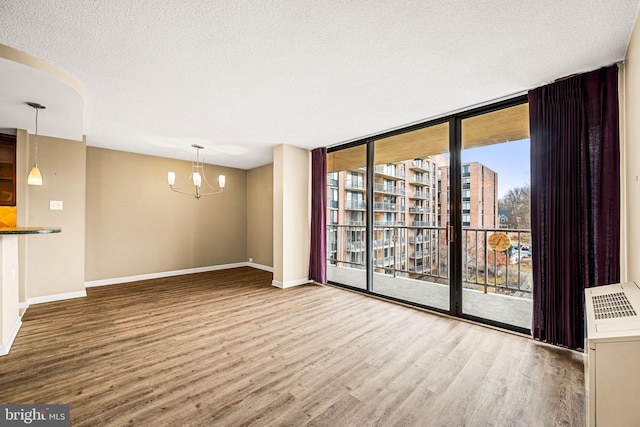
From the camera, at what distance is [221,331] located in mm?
2848

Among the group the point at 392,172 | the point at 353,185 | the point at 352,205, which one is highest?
the point at 392,172

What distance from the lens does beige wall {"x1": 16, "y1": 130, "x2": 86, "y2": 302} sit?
3.71 m

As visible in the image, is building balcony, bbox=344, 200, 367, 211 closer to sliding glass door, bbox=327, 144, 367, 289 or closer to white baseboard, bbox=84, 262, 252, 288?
sliding glass door, bbox=327, 144, 367, 289

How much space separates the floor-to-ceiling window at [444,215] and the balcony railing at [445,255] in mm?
15

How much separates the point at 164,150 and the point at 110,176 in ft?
3.68

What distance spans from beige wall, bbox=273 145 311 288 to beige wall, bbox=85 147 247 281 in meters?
2.23

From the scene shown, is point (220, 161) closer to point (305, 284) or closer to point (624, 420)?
point (305, 284)

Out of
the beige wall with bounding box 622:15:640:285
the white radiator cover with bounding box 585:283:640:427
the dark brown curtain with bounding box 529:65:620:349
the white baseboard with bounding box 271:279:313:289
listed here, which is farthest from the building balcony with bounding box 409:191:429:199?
the white radiator cover with bounding box 585:283:640:427

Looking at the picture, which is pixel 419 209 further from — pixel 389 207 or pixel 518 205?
pixel 518 205

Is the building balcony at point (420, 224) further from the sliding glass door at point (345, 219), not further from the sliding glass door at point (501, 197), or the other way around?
the sliding glass door at point (345, 219)

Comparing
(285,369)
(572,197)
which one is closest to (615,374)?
(572,197)

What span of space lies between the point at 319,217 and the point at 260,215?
2181 millimetres

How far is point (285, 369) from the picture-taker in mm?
2141

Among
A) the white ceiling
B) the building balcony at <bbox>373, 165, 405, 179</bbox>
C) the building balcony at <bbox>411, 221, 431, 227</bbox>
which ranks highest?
the white ceiling
